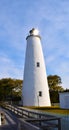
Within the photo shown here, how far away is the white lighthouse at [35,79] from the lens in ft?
140

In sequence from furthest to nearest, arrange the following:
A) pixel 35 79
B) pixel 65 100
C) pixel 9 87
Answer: pixel 9 87, pixel 35 79, pixel 65 100

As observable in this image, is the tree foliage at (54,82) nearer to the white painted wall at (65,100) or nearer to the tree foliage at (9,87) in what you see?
the tree foliage at (9,87)

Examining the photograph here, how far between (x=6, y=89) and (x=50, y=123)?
5410 centimetres

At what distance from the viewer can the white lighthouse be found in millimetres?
42656

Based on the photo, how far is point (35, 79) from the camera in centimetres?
4272

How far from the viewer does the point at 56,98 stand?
55.4 metres

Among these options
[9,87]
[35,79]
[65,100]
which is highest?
[9,87]

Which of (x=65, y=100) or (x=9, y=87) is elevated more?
(x=9, y=87)

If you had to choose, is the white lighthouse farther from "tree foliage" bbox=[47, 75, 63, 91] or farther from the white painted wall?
"tree foliage" bbox=[47, 75, 63, 91]

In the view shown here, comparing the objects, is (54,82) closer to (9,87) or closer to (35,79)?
(9,87)

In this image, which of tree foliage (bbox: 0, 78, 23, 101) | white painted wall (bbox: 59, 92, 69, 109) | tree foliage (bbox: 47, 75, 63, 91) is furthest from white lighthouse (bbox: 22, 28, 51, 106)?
tree foliage (bbox: 47, 75, 63, 91)

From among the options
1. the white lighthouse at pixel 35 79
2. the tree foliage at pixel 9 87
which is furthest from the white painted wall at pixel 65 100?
the tree foliage at pixel 9 87

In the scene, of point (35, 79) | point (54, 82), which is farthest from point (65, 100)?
point (54, 82)

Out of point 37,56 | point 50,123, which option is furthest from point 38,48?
point 50,123
